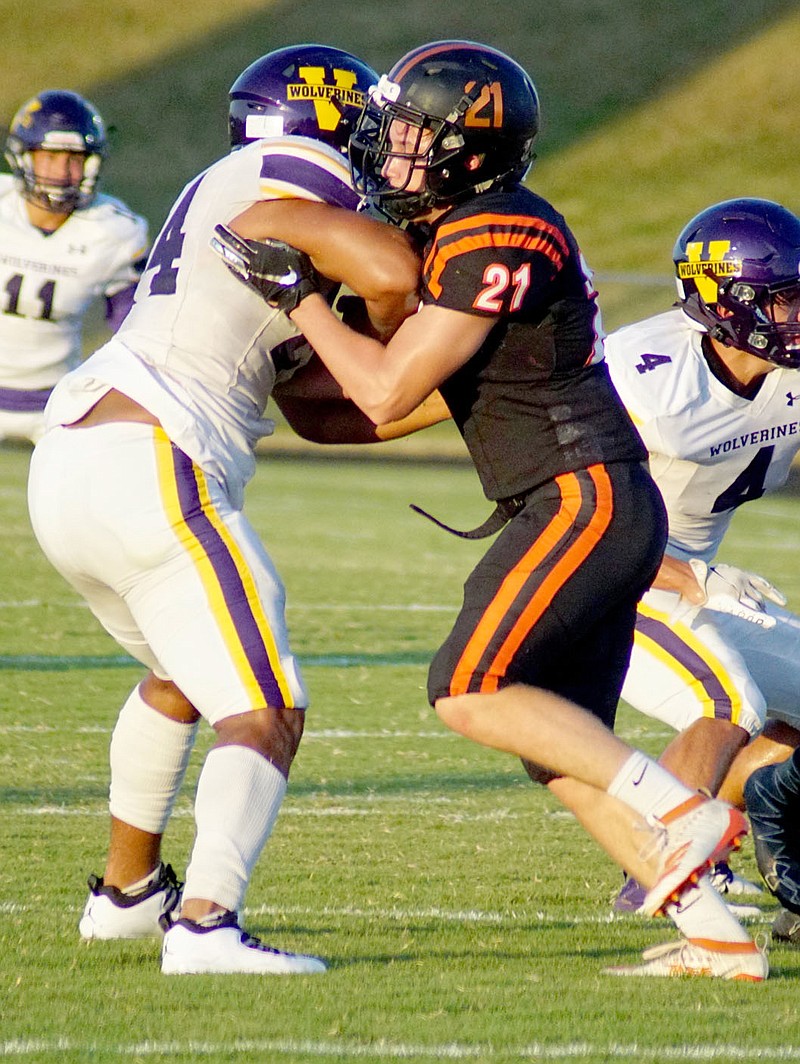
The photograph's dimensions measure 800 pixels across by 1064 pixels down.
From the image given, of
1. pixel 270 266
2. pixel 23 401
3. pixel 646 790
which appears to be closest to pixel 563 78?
pixel 23 401

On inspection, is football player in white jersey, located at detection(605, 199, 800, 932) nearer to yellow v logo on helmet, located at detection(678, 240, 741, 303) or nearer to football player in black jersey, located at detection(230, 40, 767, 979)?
yellow v logo on helmet, located at detection(678, 240, 741, 303)

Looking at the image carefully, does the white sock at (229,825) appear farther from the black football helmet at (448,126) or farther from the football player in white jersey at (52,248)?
the football player in white jersey at (52,248)

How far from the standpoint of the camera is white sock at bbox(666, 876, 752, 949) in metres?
3.22

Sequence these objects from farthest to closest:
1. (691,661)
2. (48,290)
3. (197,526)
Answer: (48,290), (691,661), (197,526)

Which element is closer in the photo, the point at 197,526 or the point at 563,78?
the point at 197,526

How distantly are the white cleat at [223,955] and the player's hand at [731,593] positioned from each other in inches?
59.0

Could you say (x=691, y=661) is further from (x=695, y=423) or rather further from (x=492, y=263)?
(x=492, y=263)

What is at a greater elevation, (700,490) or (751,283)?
(751,283)

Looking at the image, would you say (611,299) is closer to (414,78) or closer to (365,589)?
(365,589)

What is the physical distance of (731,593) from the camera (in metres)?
4.25

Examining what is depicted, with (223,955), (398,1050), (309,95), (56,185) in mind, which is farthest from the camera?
(56,185)

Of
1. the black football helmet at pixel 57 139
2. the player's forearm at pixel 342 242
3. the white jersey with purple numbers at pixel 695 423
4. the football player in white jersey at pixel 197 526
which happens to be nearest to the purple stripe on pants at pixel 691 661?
the white jersey with purple numbers at pixel 695 423

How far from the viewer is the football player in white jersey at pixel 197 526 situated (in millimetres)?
3229

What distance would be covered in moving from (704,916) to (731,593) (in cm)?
119
